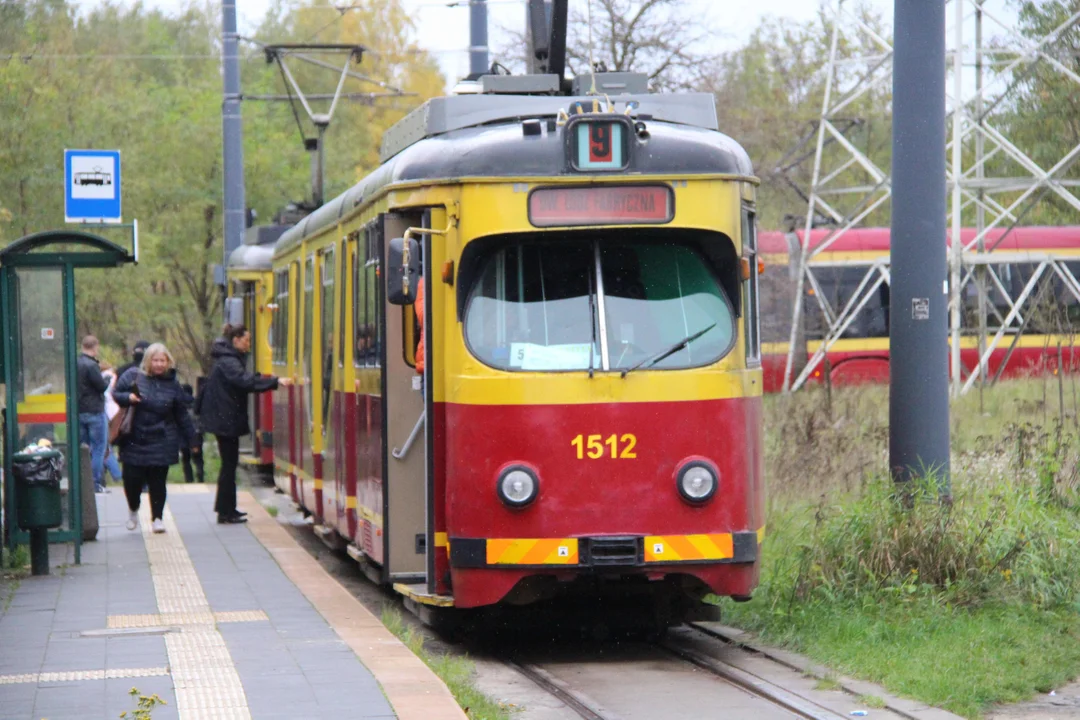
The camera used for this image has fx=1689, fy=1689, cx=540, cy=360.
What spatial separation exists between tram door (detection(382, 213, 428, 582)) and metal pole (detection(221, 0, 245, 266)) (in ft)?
41.8

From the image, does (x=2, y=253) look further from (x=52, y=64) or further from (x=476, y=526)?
(x=52, y=64)

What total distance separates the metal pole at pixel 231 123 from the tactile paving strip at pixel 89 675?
1456cm

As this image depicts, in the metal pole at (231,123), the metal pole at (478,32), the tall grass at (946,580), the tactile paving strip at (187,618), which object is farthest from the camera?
the metal pole at (231,123)

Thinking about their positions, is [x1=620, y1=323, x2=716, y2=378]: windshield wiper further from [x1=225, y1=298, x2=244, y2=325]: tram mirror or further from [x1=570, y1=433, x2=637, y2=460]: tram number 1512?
[x1=225, y1=298, x2=244, y2=325]: tram mirror

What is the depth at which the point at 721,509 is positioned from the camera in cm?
900

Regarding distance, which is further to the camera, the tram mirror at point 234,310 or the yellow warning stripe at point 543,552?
the tram mirror at point 234,310

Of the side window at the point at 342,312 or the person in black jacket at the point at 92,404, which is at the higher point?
the side window at the point at 342,312

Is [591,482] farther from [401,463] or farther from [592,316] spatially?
[401,463]

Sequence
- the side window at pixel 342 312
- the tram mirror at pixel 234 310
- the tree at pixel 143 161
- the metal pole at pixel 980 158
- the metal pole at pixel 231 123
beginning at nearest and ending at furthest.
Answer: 1. the side window at pixel 342 312
2. the metal pole at pixel 980 158
3. the tram mirror at pixel 234 310
4. the metal pole at pixel 231 123
5. the tree at pixel 143 161

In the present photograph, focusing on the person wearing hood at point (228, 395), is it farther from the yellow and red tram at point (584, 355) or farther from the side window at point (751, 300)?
the side window at point (751, 300)

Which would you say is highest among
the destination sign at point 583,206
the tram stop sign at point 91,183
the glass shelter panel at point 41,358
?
the tram stop sign at point 91,183

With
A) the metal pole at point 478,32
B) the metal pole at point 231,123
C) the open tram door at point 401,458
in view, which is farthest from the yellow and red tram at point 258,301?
the open tram door at point 401,458

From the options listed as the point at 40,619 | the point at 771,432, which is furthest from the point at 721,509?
the point at 771,432

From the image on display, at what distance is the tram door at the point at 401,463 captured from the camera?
32.7ft
